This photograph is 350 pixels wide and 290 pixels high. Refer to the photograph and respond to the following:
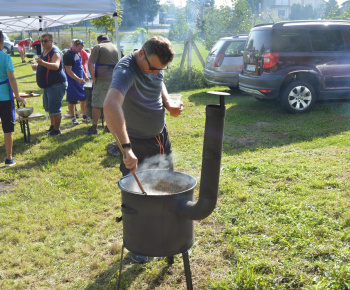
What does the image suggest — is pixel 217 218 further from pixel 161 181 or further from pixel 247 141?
pixel 247 141

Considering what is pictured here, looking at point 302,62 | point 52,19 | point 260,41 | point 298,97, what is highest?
point 52,19

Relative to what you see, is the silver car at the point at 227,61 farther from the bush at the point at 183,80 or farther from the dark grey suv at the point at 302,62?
the dark grey suv at the point at 302,62

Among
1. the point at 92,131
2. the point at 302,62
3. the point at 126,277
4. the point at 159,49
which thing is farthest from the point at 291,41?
the point at 126,277

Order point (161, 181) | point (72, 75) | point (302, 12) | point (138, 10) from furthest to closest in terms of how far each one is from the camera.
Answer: point (302, 12) < point (138, 10) < point (72, 75) < point (161, 181)

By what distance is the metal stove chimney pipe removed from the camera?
211cm

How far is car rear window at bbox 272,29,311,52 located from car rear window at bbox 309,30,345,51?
0.17 metres

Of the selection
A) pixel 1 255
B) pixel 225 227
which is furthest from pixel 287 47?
pixel 1 255

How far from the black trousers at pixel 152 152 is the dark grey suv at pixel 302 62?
529 centimetres

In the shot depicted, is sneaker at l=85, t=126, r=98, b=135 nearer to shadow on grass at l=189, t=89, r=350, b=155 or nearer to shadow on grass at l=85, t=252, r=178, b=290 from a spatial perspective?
shadow on grass at l=189, t=89, r=350, b=155

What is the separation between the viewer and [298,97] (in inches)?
321

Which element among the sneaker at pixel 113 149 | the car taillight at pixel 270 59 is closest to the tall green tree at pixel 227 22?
the car taillight at pixel 270 59

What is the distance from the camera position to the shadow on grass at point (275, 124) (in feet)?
21.5

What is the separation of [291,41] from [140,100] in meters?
6.14

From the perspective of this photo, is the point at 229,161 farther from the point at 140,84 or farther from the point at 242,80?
the point at 242,80
